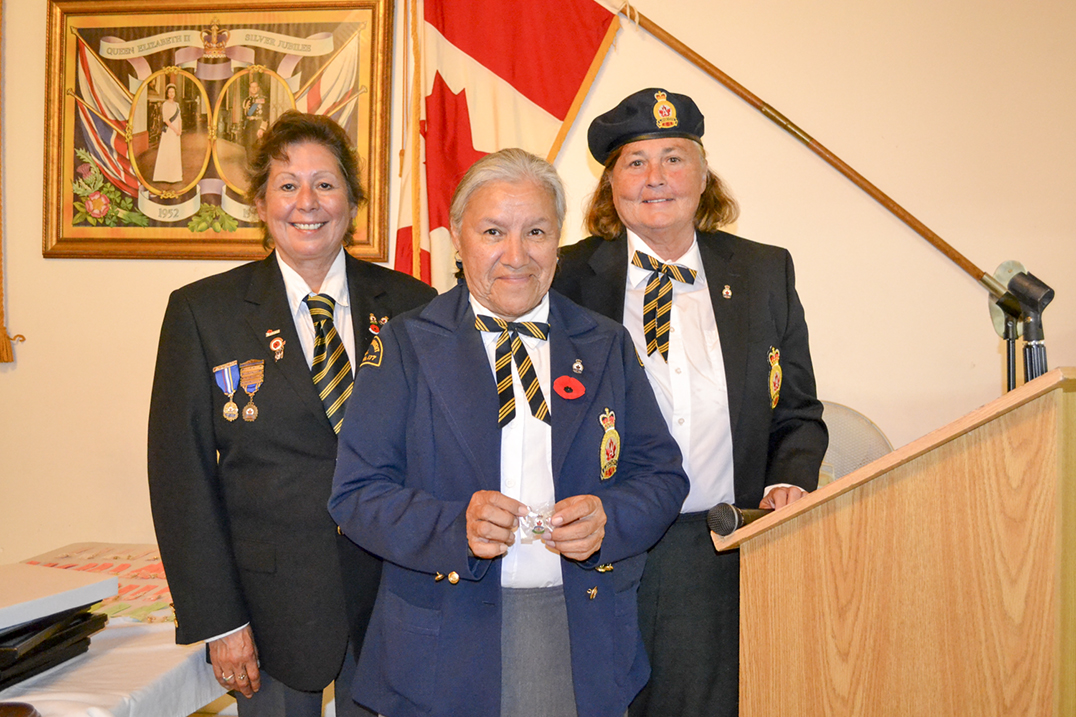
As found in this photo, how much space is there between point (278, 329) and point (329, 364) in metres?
0.14

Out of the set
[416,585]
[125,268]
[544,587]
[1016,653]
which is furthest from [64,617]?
[125,268]

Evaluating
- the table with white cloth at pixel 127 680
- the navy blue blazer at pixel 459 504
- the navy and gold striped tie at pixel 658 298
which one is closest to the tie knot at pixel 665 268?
the navy and gold striped tie at pixel 658 298

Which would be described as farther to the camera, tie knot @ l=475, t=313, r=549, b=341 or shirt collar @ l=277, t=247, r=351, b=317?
shirt collar @ l=277, t=247, r=351, b=317

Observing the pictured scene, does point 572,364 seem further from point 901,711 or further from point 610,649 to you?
point 901,711

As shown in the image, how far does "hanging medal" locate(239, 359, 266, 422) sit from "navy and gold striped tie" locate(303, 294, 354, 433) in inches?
4.3

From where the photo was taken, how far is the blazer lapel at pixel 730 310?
187cm

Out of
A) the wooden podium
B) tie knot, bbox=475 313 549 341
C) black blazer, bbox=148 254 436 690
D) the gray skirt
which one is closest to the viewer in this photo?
the wooden podium

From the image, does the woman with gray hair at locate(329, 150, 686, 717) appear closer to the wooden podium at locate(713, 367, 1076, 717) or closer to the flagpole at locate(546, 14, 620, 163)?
the wooden podium at locate(713, 367, 1076, 717)

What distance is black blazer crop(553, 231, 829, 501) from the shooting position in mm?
1867

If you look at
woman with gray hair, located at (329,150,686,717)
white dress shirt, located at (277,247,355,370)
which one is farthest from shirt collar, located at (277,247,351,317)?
woman with gray hair, located at (329,150,686,717)

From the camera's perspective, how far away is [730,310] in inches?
76.0

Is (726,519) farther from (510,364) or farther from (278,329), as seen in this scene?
(278,329)

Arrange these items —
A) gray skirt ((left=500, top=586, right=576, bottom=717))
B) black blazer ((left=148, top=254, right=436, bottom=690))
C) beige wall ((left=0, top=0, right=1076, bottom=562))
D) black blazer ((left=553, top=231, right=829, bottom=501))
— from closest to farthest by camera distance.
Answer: gray skirt ((left=500, top=586, right=576, bottom=717)), black blazer ((left=148, top=254, right=436, bottom=690)), black blazer ((left=553, top=231, right=829, bottom=501)), beige wall ((left=0, top=0, right=1076, bottom=562))

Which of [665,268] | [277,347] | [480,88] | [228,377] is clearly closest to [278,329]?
[277,347]
